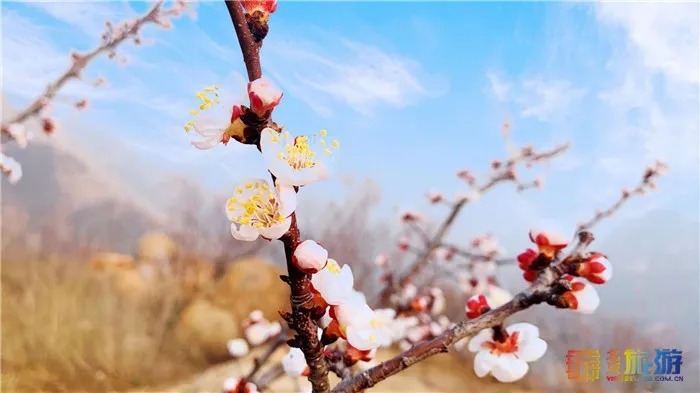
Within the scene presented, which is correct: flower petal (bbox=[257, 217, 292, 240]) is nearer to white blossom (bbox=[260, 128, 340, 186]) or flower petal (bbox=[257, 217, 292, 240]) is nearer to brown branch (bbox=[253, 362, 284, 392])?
white blossom (bbox=[260, 128, 340, 186])

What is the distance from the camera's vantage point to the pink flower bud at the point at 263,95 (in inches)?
10.9

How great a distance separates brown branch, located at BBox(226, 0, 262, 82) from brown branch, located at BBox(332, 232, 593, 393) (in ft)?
0.56

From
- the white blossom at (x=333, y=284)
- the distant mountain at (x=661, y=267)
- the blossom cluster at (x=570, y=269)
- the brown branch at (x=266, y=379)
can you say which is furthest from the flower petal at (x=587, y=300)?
the distant mountain at (x=661, y=267)

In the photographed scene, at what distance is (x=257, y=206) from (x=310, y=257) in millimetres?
47

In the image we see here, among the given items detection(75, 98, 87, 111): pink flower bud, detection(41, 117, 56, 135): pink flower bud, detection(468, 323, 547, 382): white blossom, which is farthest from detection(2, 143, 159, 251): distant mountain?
detection(468, 323, 547, 382): white blossom

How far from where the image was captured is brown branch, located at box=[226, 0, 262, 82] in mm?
288

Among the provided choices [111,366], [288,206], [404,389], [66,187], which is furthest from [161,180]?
[288,206]

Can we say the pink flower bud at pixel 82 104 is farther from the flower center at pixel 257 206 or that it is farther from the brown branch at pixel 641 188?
the flower center at pixel 257 206

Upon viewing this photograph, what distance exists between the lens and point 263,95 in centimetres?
28

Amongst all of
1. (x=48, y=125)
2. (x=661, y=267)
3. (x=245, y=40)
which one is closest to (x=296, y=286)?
Answer: (x=245, y=40)

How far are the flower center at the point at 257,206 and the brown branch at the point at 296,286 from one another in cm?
1

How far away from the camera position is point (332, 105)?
1.50 meters

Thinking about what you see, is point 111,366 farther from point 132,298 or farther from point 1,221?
point 1,221

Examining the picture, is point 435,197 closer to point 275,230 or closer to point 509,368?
point 509,368
